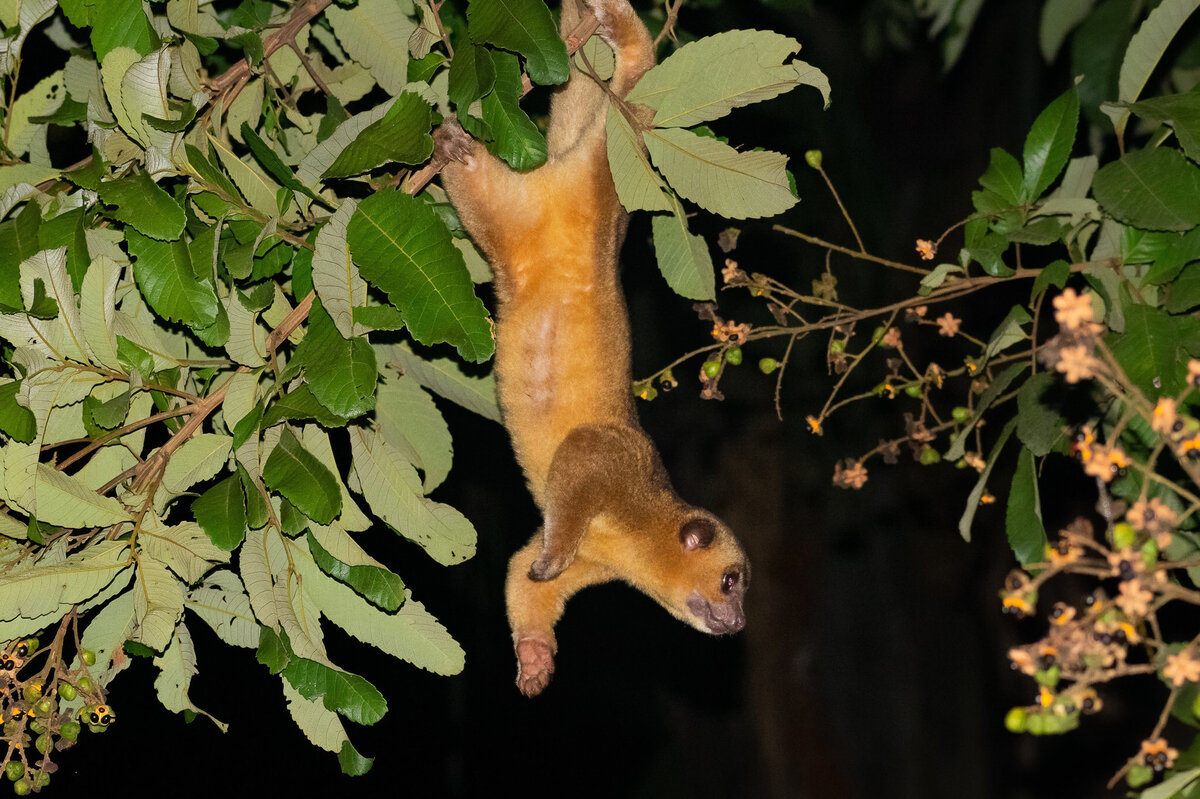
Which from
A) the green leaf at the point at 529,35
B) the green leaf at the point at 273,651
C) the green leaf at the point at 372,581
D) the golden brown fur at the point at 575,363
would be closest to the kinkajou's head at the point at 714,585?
the golden brown fur at the point at 575,363

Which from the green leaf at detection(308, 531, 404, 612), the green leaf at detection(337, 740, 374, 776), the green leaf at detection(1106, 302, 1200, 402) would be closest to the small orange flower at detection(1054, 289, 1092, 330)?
the green leaf at detection(1106, 302, 1200, 402)

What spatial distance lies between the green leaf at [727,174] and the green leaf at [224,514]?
35.7 inches

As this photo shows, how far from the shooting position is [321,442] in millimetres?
1751

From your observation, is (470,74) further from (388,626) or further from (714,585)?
(714,585)

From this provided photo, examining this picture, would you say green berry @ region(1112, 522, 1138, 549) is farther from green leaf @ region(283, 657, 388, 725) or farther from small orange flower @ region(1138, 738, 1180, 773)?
green leaf @ region(283, 657, 388, 725)

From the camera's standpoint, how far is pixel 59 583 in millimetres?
1560

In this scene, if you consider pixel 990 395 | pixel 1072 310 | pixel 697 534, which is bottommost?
pixel 697 534

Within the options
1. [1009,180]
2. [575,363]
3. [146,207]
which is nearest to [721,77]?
[1009,180]

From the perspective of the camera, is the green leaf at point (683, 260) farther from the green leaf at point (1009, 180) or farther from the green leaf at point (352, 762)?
the green leaf at point (352, 762)

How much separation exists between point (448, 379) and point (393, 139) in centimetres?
77

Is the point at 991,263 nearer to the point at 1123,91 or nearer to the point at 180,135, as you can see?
the point at 1123,91

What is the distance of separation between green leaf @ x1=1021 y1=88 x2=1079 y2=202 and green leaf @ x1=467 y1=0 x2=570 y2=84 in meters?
0.86

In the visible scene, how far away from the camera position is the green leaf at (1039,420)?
163 cm

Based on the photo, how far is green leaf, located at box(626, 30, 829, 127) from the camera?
1579mm
